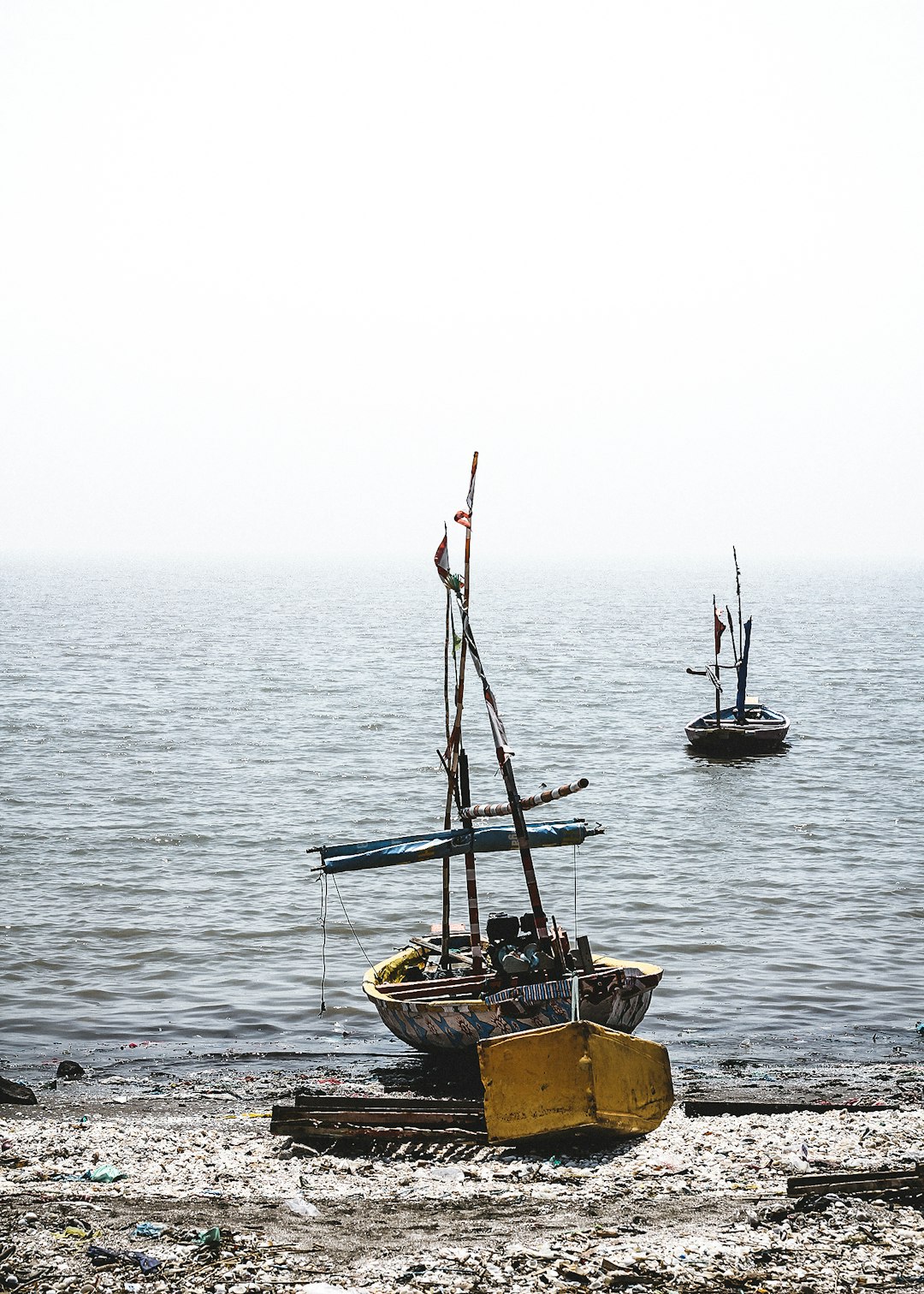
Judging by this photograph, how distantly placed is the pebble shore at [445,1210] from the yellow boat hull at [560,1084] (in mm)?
300

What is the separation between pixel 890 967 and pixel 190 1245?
15.7m

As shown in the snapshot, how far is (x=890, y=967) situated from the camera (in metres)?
23.1

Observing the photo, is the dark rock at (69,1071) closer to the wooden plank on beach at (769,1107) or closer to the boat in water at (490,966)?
the boat in water at (490,966)

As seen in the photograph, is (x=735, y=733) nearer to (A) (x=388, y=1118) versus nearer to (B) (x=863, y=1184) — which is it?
(A) (x=388, y=1118)

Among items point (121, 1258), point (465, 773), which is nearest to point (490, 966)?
point (465, 773)

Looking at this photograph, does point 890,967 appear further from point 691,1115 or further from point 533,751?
point 533,751

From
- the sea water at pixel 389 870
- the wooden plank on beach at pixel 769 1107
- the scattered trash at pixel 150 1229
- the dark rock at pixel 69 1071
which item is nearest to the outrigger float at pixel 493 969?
the wooden plank on beach at pixel 769 1107

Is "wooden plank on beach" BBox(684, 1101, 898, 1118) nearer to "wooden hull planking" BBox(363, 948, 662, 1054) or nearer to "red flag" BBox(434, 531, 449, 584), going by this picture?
"wooden hull planking" BBox(363, 948, 662, 1054)

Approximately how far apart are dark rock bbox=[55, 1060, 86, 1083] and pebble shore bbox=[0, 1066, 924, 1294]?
5.38ft

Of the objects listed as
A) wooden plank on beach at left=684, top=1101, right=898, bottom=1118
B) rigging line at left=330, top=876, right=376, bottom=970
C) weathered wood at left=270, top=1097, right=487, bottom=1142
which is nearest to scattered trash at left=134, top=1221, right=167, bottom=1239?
weathered wood at left=270, top=1097, right=487, bottom=1142

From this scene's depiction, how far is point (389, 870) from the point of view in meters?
31.5

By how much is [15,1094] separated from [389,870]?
15.6 metres

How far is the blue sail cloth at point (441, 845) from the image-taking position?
718 inches

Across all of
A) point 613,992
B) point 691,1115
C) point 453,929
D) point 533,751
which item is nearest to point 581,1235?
point 691,1115
